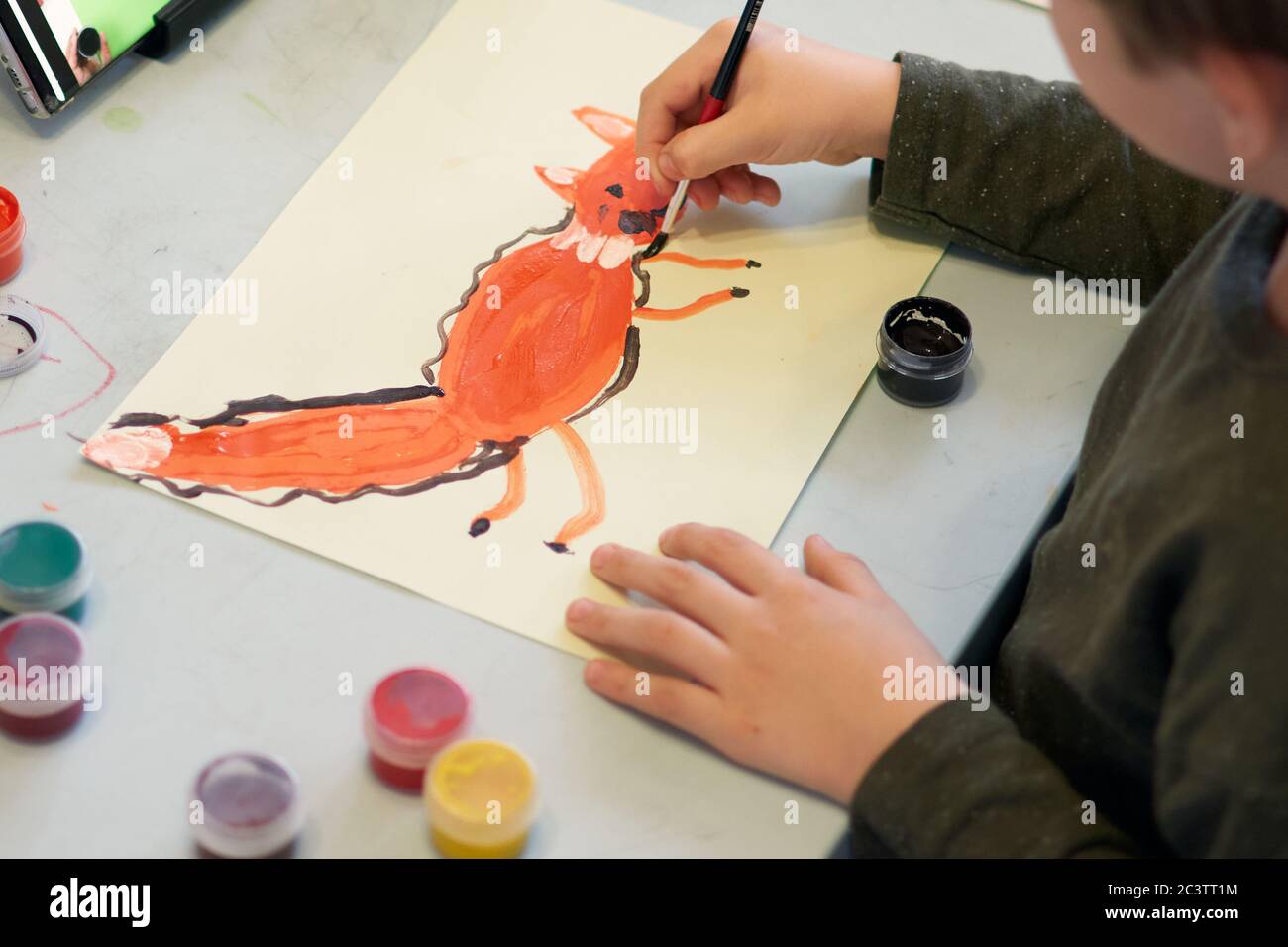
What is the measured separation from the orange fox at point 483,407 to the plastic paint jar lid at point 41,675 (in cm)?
13

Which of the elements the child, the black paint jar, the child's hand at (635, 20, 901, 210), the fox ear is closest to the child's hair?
the child

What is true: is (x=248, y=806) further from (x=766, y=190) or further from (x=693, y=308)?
(x=766, y=190)

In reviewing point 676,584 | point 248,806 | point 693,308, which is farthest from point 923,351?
point 248,806

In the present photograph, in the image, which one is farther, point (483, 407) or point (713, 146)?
point (713, 146)

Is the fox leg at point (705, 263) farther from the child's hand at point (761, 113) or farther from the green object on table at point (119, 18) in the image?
the green object on table at point (119, 18)

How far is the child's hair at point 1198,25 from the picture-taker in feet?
1.88

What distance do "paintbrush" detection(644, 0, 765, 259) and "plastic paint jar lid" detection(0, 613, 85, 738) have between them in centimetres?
51

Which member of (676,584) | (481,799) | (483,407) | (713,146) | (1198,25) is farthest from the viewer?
(713,146)

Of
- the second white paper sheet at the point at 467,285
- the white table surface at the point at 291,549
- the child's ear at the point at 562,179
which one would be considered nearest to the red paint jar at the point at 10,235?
the white table surface at the point at 291,549

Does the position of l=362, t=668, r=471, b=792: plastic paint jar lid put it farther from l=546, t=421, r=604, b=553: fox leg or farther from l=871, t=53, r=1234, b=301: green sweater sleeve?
l=871, t=53, r=1234, b=301: green sweater sleeve

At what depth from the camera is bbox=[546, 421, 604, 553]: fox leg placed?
861 mm

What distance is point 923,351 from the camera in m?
0.96

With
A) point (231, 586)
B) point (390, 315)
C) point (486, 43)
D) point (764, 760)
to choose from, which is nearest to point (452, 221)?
point (390, 315)

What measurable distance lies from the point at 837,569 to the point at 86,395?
1.70 ft
